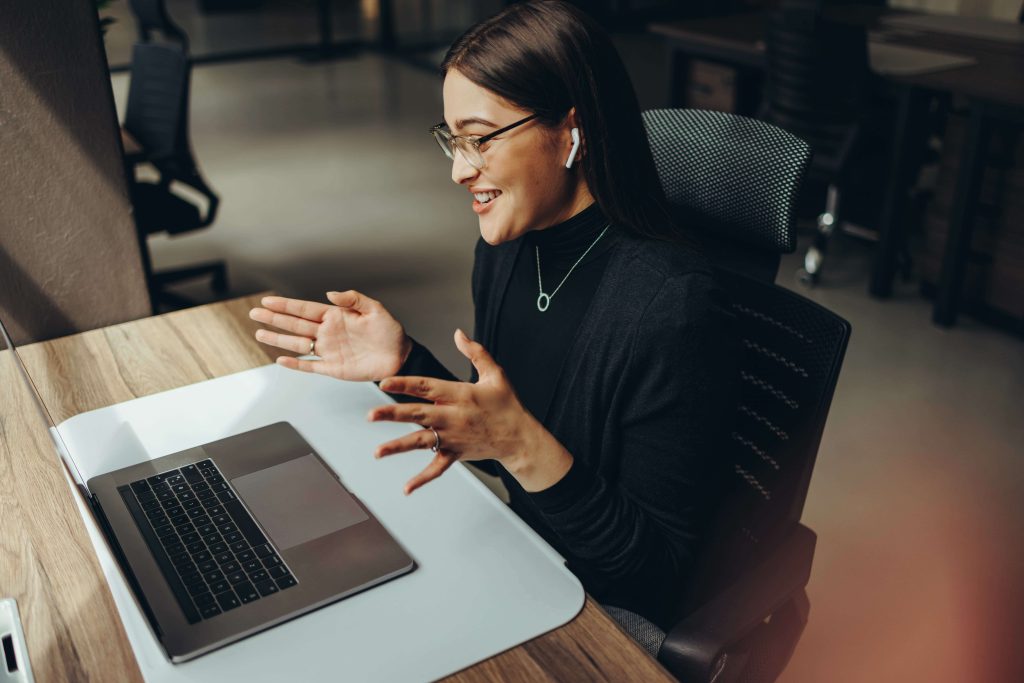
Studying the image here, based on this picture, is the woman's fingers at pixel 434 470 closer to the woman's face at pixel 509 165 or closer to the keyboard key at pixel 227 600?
the keyboard key at pixel 227 600

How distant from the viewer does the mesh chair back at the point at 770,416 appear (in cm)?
125

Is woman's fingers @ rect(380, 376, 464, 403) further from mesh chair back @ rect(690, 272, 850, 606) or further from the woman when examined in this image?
mesh chair back @ rect(690, 272, 850, 606)

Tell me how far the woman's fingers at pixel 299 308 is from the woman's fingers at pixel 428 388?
41 cm

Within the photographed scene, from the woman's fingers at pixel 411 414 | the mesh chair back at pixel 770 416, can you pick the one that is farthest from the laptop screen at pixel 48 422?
the mesh chair back at pixel 770 416

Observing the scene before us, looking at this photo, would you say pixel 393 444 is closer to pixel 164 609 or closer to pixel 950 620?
pixel 164 609

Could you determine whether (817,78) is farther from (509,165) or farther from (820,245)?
(509,165)

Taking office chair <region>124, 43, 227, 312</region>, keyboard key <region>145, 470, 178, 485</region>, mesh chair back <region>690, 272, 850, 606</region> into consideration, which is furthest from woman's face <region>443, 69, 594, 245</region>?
office chair <region>124, 43, 227, 312</region>

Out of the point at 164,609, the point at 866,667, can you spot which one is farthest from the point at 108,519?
the point at 866,667

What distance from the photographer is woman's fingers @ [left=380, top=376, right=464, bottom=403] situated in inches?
36.7

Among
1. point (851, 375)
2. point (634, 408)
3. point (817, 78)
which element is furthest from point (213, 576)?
point (817, 78)

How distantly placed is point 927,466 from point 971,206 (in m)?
1.08

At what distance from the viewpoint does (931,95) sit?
11.0 ft

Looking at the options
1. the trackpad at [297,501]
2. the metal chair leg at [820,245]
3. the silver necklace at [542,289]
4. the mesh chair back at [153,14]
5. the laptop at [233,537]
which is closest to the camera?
the laptop at [233,537]

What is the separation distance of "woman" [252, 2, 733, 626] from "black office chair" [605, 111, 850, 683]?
9cm
